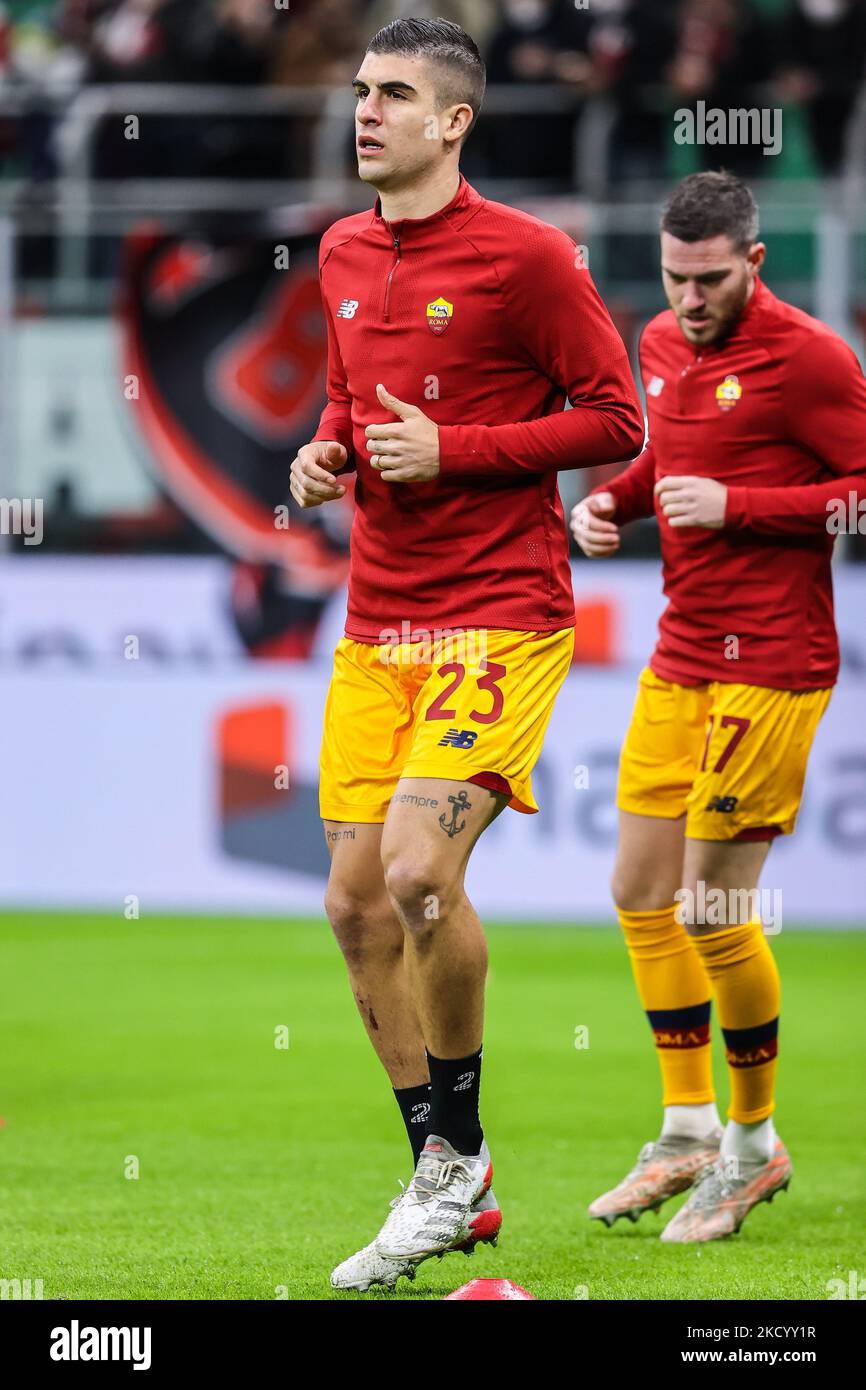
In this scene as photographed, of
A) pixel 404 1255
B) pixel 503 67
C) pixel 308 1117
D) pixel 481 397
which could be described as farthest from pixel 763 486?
pixel 503 67

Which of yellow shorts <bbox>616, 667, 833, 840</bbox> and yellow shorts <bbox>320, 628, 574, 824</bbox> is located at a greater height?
yellow shorts <bbox>320, 628, 574, 824</bbox>

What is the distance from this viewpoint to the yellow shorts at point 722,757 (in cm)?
548

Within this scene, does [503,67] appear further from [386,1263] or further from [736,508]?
[386,1263]

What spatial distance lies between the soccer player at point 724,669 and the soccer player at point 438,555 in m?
0.78

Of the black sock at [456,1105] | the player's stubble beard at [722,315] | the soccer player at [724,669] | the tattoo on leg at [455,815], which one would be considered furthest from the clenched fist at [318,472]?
the black sock at [456,1105]

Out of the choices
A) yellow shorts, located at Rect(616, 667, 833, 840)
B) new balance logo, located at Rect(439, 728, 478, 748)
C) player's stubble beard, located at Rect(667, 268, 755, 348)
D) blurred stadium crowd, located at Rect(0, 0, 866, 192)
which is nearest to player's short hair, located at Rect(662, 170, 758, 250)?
player's stubble beard, located at Rect(667, 268, 755, 348)

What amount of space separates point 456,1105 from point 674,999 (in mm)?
1317

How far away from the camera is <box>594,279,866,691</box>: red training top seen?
5.42m

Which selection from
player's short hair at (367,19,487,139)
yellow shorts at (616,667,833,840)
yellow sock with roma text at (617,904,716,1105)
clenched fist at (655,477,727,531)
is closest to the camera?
player's short hair at (367,19,487,139)

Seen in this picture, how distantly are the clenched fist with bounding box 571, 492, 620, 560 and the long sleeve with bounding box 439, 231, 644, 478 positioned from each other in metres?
1.02

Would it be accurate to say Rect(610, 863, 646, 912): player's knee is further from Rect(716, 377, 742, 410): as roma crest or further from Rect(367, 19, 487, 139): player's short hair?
Rect(367, 19, 487, 139): player's short hair

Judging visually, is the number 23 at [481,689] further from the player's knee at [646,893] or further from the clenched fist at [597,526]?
the player's knee at [646,893]

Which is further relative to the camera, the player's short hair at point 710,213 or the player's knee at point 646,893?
the player's knee at point 646,893

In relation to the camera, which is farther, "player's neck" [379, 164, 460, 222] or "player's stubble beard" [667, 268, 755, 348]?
"player's stubble beard" [667, 268, 755, 348]
